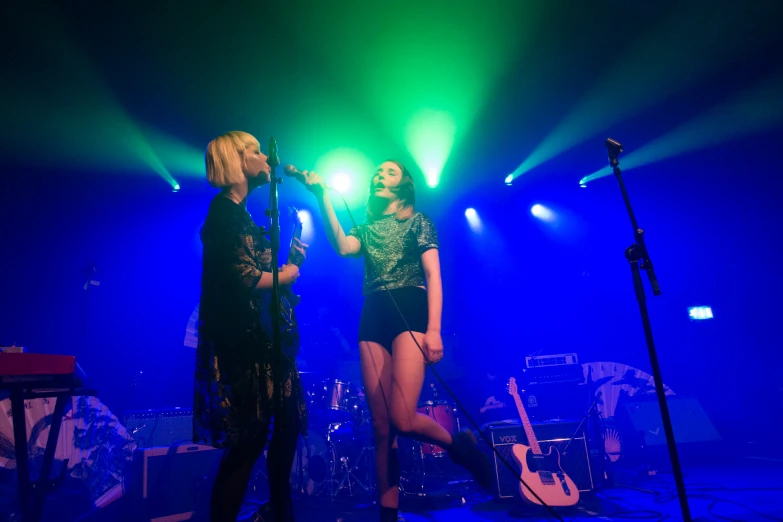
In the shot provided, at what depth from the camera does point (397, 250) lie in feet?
9.69

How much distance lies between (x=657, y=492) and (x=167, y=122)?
25.2 feet

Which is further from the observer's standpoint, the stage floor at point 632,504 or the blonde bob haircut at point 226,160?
the stage floor at point 632,504

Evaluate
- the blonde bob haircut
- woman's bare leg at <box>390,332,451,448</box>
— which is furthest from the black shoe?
the blonde bob haircut

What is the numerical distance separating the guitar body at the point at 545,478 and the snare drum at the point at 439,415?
137 centimetres

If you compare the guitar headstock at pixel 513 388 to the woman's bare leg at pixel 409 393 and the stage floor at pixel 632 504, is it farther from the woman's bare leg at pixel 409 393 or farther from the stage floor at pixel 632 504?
the woman's bare leg at pixel 409 393

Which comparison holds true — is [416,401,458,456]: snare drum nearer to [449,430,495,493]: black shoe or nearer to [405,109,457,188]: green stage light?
[449,430,495,493]: black shoe

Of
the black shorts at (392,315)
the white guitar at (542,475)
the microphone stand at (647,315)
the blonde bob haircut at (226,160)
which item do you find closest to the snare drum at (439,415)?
the white guitar at (542,475)

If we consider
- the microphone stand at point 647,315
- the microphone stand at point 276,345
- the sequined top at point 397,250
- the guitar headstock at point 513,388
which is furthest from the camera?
the guitar headstock at point 513,388

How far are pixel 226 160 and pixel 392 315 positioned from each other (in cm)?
135

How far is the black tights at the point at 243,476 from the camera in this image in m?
1.71

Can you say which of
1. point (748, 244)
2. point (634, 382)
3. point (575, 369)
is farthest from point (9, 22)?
point (748, 244)

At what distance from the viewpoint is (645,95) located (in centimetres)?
649

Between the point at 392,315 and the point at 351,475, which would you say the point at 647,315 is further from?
the point at 351,475

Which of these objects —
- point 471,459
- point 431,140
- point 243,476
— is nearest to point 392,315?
point 471,459
